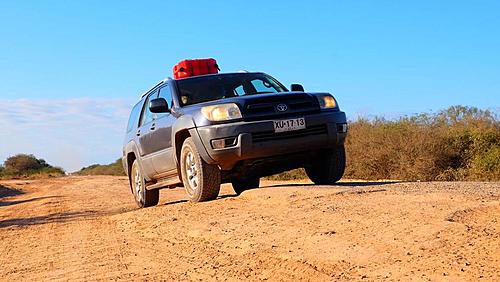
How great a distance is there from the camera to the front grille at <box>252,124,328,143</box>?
7.55 metres

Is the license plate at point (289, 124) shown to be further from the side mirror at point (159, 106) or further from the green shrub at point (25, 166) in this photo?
the green shrub at point (25, 166)

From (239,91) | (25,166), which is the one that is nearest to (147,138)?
(239,91)

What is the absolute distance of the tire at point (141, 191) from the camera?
35.1ft

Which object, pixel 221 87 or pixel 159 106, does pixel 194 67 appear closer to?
pixel 221 87

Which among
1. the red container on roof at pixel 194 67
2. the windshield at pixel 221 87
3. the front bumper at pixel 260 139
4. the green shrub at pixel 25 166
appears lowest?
the green shrub at pixel 25 166

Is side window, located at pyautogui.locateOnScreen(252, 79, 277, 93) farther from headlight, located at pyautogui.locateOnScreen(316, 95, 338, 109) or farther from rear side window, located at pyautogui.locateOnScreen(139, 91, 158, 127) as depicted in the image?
rear side window, located at pyautogui.locateOnScreen(139, 91, 158, 127)

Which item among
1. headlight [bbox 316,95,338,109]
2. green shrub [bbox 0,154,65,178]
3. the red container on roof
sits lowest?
green shrub [bbox 0,154,65,178]

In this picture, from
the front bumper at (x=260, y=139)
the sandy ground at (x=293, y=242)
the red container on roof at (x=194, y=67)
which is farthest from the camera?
the red container on roof at (x=194, y=67)

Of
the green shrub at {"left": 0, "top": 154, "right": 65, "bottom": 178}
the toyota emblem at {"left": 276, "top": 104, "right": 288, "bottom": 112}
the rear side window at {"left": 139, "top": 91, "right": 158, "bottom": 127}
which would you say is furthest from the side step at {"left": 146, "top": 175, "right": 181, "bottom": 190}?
the green shrub at {"left": 0, "top": 154, "right": 65, "bottom": 178}

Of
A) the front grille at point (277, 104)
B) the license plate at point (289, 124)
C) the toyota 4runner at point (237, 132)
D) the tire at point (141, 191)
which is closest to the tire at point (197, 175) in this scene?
the toyota 4runner at point (237, 132)

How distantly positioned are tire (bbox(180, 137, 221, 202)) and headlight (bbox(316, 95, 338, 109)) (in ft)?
5.17

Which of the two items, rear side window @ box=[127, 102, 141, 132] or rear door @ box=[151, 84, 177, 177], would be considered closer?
rear door @ box=[151, 84, 177, 177]

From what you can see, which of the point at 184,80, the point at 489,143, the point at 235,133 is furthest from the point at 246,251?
the point at 489,143

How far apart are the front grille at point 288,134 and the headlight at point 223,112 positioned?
342mm
